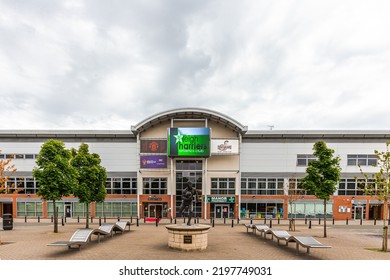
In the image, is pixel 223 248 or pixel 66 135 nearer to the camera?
pixel 223 248

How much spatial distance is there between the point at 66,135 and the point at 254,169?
25.9 meters

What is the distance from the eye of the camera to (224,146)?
33.3m

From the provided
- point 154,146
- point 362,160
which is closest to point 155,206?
point 154,146

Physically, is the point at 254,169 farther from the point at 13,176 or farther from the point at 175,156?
the point at 13,176

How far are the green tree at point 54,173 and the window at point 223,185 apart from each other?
59.1 feet

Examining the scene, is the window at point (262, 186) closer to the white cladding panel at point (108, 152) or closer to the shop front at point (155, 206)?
the shop front at point (155, 206)

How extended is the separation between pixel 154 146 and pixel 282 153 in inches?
675

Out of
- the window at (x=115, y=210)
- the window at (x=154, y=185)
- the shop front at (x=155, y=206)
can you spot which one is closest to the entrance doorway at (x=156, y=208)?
the shop front at (x=155, y=206)

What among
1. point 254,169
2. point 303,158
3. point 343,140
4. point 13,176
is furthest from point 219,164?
point 13,176

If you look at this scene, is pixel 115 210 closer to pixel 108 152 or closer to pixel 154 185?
→ pixel 154 185

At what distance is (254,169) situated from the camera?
34719 millimetres

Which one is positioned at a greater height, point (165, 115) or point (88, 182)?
point (165, 115)

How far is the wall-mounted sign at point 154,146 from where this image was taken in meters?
33.8

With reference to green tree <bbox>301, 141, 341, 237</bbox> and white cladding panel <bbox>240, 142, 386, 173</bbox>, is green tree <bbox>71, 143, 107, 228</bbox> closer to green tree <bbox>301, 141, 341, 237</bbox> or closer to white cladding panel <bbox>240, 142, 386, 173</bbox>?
green tree <bbox>301, 141, 341, 237</bbox>
